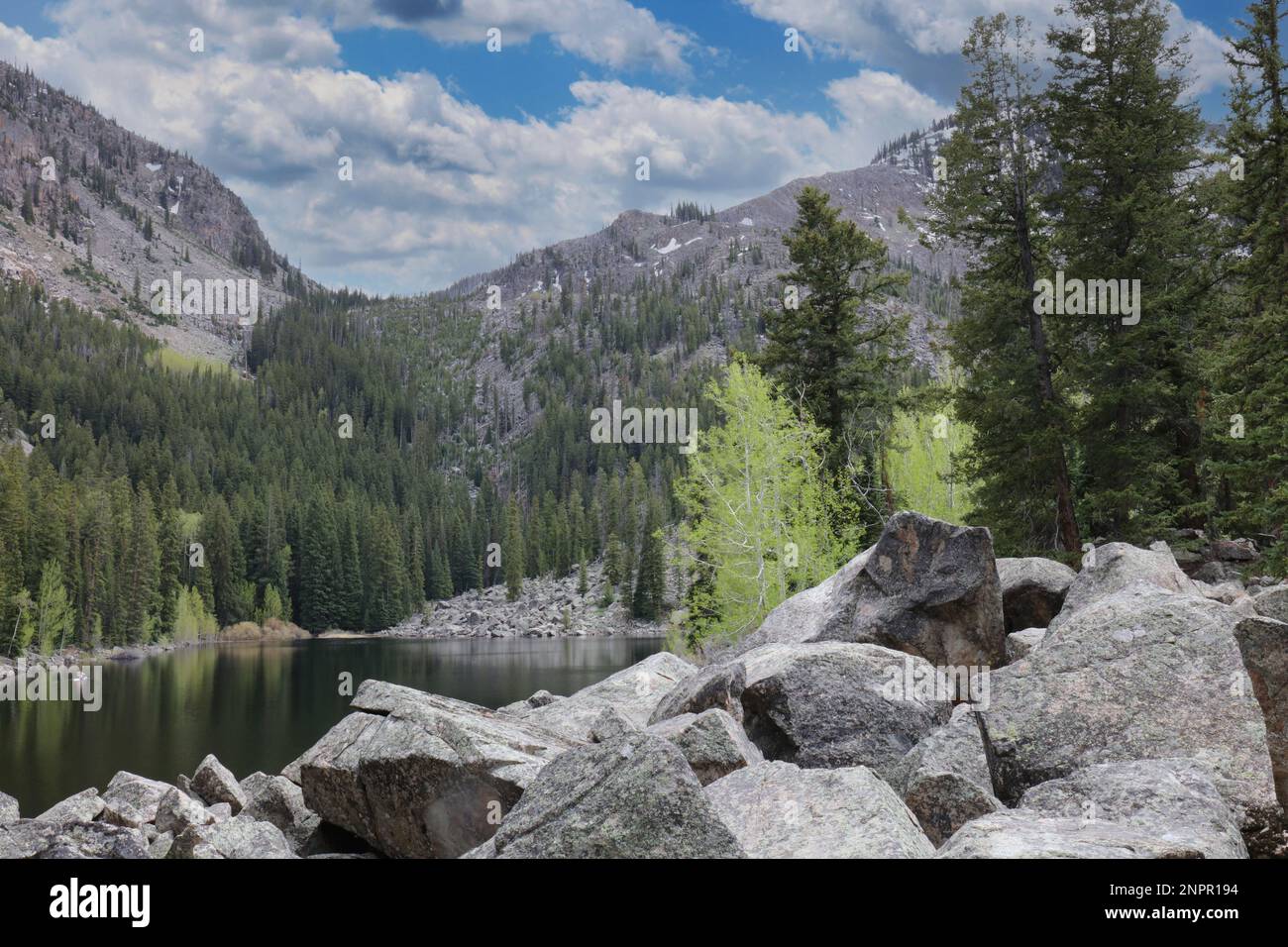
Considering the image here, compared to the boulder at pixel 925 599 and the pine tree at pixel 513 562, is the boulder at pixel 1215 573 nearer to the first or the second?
the boulder at pixel 925 599

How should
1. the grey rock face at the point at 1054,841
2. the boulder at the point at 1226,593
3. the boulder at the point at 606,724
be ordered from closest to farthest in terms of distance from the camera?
the grey rock face at the point at 1054,841
the boulder at the point at 606,724
the boulder at the point at 1226,593

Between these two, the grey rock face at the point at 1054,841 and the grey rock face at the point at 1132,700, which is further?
the grey rock face at the point at 1132,700

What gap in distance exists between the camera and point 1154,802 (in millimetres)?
7004

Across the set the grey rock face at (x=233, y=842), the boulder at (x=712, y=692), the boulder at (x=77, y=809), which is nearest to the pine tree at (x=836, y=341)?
the boulder at (x=712, y=692)

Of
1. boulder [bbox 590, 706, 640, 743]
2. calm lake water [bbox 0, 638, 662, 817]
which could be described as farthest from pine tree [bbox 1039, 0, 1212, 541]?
calm lake water [bbox 0, 638, 662, 817]

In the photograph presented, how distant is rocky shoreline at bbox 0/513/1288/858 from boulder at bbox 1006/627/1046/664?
0.16 feet

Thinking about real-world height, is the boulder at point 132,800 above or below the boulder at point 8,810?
above

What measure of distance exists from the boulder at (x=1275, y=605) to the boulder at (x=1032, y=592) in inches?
264

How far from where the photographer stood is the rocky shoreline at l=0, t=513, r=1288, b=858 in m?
6.64

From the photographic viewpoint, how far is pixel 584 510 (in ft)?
620

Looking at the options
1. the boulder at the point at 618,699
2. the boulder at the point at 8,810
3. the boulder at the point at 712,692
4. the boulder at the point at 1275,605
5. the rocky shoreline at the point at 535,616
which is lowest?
the rocky shoreline at the point at 535,616

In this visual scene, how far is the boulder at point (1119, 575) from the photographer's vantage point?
12961 millimetres
